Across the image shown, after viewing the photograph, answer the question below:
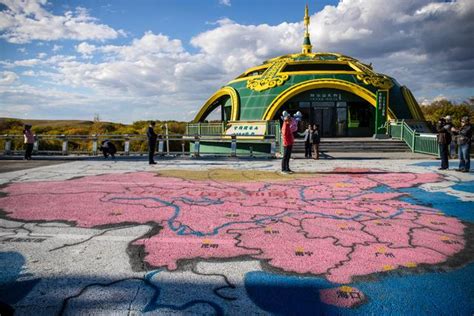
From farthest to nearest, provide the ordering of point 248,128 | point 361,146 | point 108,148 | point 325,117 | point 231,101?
point 231,101 < point 325,117 < point 248,128 < point 361,146 < point 108,148

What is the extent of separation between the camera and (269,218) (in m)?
5.04

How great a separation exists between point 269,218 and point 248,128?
1960cm

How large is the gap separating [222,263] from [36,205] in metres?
4.22

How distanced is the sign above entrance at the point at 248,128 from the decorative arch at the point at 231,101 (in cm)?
111

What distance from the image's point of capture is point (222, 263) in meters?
3.35

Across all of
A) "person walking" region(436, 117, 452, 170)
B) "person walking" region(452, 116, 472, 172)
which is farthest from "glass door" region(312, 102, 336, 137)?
"person walking" region(452, 116, 472, 172)

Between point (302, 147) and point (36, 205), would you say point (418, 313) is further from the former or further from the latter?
point (302, 147)

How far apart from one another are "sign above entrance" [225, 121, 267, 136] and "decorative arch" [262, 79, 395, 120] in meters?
1.13

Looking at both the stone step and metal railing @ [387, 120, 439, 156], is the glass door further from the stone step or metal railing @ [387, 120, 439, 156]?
the stone step

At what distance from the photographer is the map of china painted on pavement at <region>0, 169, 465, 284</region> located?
3525 millimetres

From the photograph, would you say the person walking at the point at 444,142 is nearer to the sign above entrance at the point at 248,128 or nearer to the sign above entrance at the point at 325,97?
the sign above entrance at the point at 248,128

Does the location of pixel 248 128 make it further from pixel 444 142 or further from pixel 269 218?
pixel 269 218

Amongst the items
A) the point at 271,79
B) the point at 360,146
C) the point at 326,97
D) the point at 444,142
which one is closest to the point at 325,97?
the point at 326,97

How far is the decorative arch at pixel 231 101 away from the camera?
26931mm
